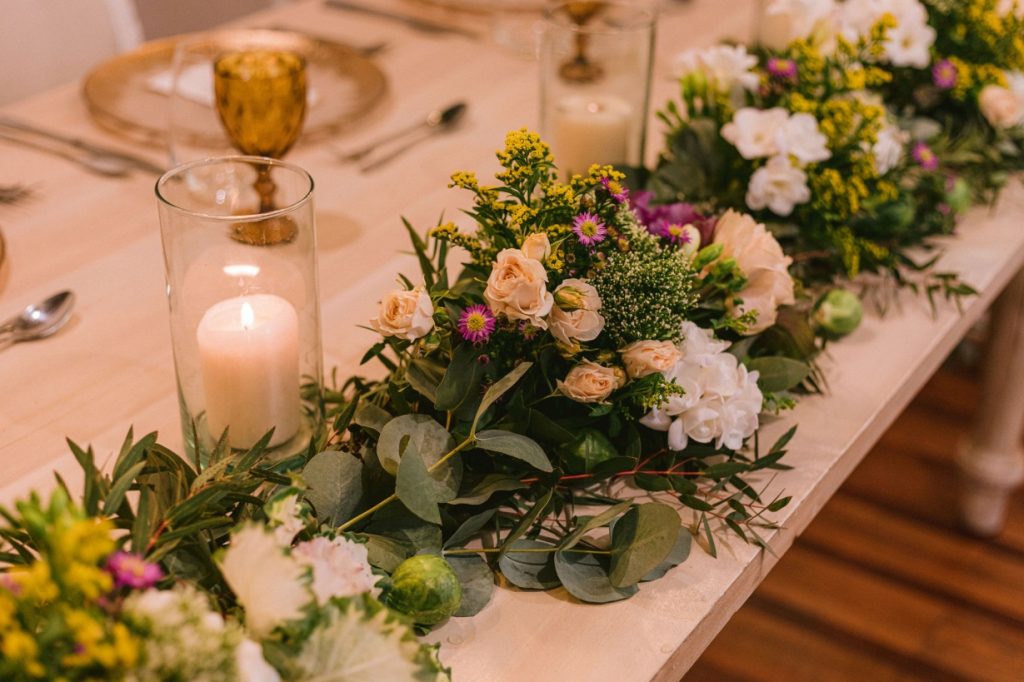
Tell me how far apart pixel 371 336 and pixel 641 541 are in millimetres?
388

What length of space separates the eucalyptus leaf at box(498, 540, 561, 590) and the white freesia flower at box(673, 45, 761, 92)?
25.0 inches

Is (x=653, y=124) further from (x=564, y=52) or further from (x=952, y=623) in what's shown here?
(x=952, y=623)

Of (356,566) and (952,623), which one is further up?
(356,566)

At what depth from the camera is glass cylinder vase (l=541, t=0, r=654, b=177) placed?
1.23 m

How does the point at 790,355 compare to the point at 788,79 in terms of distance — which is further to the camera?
the point at 788,79

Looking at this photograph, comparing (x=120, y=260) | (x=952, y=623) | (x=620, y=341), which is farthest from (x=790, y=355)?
(x=952, y=623)

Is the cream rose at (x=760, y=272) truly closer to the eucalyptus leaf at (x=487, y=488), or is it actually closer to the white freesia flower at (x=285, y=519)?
the eucalyptus leaf at (x=487, y=488)

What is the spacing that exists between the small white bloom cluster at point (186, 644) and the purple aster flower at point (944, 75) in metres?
1.10

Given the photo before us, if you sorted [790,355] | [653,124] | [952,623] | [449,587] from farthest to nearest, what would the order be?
[952,623], [653,124], [790,355], [449,587]

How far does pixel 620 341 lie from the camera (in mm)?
800

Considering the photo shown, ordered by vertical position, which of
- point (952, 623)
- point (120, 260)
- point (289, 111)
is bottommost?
point (952, 623)

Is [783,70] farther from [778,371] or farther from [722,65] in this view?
[778,371]

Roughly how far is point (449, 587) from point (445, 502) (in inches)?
3.1

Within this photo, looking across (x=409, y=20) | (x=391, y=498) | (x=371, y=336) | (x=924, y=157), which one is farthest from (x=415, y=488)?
(x=409, y=20)
